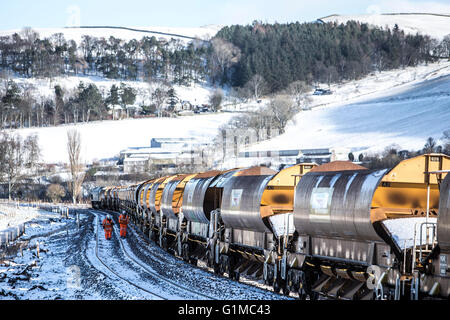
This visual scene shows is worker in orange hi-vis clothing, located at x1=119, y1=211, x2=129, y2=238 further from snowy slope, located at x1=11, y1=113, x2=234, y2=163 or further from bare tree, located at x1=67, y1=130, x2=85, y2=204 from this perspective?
Answer: snowy slope, located at x1=11, y1=113, x2=234, y2=163

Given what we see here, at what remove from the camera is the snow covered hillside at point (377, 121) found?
109500 millimetres

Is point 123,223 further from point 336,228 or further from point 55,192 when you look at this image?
point 55,192

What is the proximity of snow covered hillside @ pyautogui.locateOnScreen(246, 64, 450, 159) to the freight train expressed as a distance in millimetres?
73639

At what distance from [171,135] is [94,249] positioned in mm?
142820

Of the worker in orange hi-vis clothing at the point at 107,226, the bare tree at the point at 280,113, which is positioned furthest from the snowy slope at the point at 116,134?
the worker in orange hi-vis clothing at the point at 107,226

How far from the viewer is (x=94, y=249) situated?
33.4 meters

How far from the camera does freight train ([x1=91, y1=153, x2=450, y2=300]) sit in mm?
13591

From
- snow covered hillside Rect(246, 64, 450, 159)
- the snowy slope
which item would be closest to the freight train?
snow covered hillside Rect(246, 64, 450, 159)

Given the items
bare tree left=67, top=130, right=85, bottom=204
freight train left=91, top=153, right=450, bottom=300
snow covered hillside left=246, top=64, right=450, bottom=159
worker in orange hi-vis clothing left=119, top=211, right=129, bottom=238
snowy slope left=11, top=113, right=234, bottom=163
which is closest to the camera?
freight train left=91, top=153, right=450, bottom=300

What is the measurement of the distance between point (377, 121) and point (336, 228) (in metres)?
130

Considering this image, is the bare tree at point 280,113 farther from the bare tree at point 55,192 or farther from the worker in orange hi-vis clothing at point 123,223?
the worker in orange hi-vis clothing at point 123,223

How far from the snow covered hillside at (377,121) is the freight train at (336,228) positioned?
242ft
